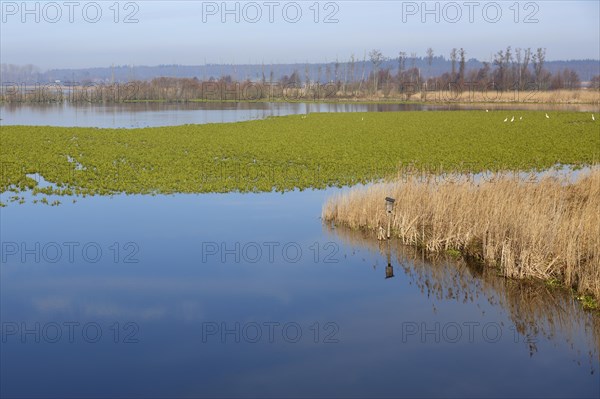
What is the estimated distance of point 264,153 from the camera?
127ft

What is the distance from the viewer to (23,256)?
693 inches

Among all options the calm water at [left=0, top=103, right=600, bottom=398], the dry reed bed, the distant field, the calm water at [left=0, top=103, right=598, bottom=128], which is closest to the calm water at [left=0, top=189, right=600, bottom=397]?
the calm water at [left=0, top=103, right=600, bottom=398]

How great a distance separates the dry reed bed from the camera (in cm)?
1537

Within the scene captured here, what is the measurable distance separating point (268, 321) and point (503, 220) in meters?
7.61

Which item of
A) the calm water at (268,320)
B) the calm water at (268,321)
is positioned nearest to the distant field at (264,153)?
the calm water at (268,320)

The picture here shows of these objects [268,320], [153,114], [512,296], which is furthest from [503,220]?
[153,114]

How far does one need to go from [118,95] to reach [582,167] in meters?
125

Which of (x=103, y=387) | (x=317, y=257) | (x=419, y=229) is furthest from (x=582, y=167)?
(x=103, y=387)

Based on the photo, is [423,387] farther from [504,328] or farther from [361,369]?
[504,328]

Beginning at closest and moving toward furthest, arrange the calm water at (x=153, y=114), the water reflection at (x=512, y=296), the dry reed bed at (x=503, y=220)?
1. the water reflection at (x=512, y=296)
2. the dry reed bed at (x=503, y=220)
3. the calm water at (x=153, y=114)

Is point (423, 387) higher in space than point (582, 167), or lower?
lower

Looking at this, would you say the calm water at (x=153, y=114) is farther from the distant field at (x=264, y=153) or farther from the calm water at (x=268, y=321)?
the calm water at (x=268, y=321)

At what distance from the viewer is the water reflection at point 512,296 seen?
12438 mm

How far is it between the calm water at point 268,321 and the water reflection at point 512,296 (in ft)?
0.17
